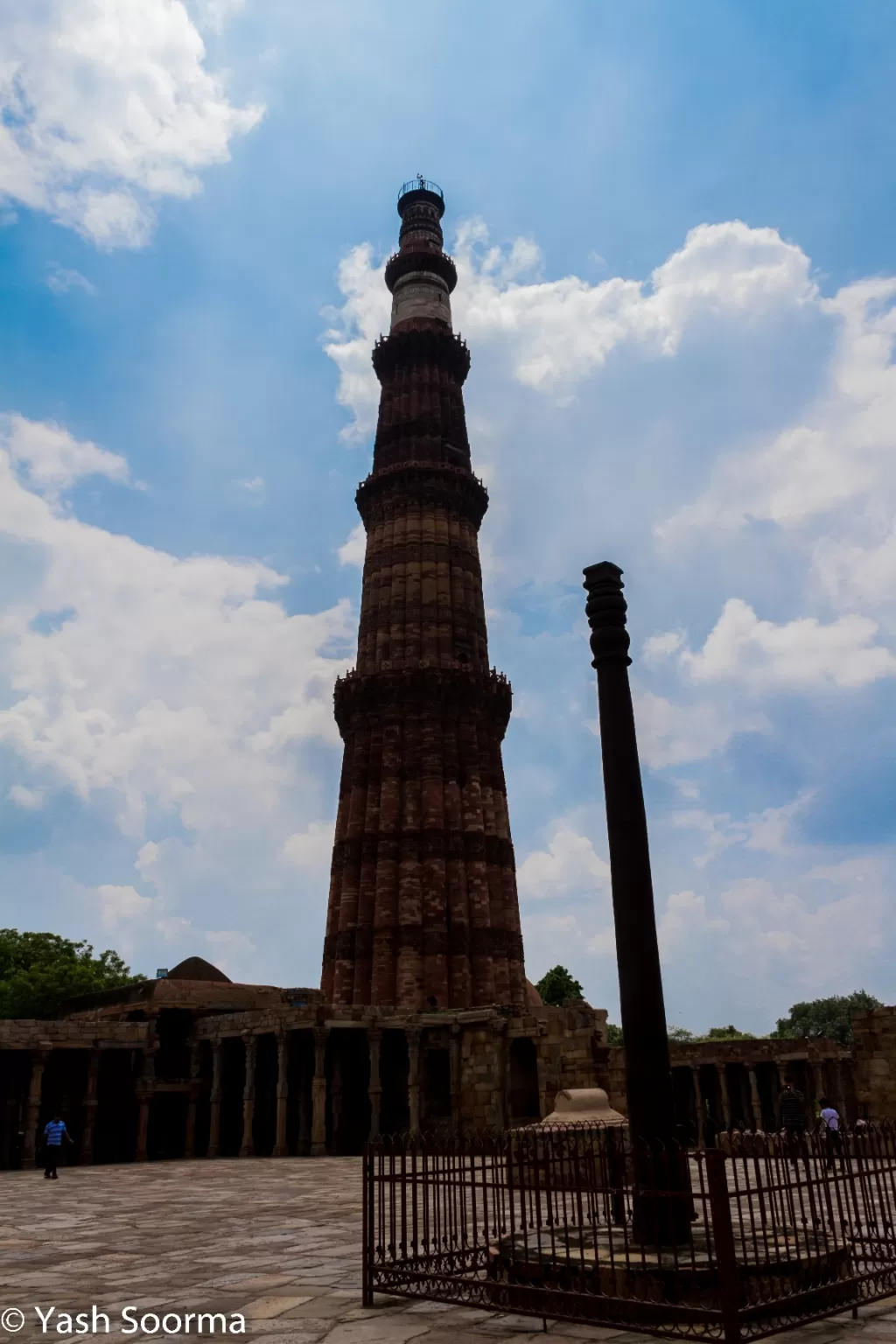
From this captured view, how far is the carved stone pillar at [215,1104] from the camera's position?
25531mm

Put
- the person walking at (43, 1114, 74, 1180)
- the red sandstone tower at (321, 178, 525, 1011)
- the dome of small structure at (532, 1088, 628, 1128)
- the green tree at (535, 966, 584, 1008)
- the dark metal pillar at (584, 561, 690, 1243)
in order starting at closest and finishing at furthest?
the dark metal pillar at (584, 561, 690, 1243) < the dome of small structure at (532, 1088, 628, 1128) < the person walking at (43, 1114, 74, 1180) < the red sandstone tower at (321, 178, 525, 1011) < the green tree at (535, 966, 584, 1008)

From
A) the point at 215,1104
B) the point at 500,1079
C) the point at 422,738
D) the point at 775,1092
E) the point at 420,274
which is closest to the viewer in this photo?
the point at 500,1079

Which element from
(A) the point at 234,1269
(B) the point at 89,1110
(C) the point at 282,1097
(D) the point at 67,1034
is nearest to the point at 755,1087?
(C) the point at 282,1097


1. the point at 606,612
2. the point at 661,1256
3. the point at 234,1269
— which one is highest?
the point at 606,612

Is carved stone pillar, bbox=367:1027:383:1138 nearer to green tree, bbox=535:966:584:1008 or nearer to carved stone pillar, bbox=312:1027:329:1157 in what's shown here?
carved stone pillar, bbox=312:1027:329:1157

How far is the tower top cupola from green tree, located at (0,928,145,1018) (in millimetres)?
29186

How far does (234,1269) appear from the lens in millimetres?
7785

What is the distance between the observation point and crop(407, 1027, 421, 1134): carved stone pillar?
944 inches

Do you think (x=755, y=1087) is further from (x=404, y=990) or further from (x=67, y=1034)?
(x=67, y=1034)

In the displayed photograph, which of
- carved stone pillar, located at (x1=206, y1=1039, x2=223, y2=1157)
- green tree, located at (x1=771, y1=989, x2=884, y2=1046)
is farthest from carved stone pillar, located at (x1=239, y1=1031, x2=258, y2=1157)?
green tree, located at (x1=771, y1=989, x2=884, y2=1046)

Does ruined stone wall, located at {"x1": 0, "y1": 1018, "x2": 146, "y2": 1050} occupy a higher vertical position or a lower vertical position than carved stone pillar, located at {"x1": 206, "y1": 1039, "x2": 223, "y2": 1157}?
higher

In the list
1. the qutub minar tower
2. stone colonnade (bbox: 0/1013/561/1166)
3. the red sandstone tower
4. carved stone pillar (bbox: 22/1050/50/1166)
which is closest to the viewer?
carved stone pillar (bbox: 22/1050/50/1166)

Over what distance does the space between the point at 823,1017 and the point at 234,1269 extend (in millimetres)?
71757

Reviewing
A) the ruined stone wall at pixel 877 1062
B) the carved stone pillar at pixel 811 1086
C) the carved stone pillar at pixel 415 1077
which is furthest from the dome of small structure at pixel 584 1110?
the carved stone pillar at pixel 811 1086
